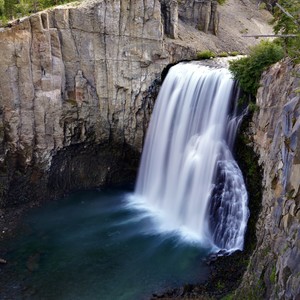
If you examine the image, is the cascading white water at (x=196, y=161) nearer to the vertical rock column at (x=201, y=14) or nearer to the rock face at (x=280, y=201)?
the rock face at (x=280, y=201)

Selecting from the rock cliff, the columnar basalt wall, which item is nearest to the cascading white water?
the rock cliff

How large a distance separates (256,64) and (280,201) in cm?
859

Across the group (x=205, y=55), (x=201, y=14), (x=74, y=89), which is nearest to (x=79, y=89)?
(x=74, y=89)

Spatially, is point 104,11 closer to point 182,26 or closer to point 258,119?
point 182,26

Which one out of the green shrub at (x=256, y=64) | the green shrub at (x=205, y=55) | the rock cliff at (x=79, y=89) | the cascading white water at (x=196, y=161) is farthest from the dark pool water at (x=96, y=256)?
the green shrub at (x=205, y=55)

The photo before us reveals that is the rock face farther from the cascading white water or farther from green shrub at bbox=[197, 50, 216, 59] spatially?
green shrub at bbox=[197, 50, 216, 59]

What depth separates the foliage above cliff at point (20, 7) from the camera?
27.3 metres

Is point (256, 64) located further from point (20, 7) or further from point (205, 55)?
point (20, 7)

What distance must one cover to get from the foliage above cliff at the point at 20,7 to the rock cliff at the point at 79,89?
253 inches

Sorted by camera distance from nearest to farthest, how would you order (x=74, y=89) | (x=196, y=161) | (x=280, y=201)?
(x=280, y=201)
(x=196, y=161)
(x=74, y=89)

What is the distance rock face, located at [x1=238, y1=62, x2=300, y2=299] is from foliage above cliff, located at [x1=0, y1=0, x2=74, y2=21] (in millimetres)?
18216

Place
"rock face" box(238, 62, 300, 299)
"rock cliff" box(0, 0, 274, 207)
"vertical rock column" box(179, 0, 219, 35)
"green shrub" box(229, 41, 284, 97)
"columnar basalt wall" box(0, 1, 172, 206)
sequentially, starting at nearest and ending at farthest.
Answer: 1. "rock face" box(238, 62, 300, 299)
2. "green shrub" box(229, 41, 284, 97)
3. "columnar basalt wall" box(0, 1, 172, 206)
4. "rock cliff" box(0, 0, 274, 207)
5. "vertical rock column" box(179, 0, 219, 35)

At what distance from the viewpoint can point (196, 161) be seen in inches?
808

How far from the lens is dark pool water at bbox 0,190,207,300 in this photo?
15922mm
